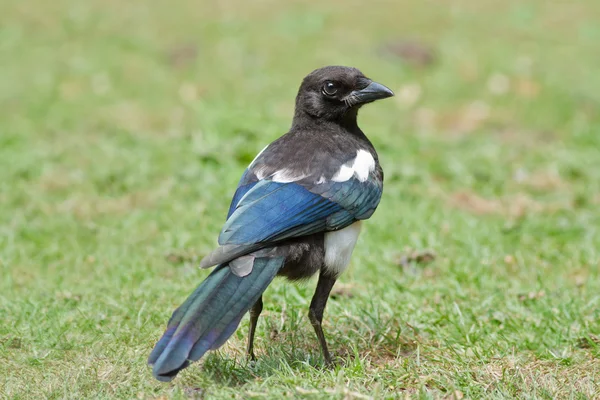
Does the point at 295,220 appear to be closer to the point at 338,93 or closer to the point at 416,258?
the point at 338,93

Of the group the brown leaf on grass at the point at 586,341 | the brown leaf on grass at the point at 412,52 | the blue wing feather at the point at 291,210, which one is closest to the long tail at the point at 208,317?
the blue wing feather at the point at 291,210

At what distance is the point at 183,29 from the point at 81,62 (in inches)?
59.0

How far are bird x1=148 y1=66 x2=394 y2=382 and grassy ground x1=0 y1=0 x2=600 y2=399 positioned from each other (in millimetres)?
284

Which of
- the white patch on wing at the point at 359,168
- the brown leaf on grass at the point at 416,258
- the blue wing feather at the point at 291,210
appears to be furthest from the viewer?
the brown leaf on grass at the point at 416,258

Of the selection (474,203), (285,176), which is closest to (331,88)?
(285,176)

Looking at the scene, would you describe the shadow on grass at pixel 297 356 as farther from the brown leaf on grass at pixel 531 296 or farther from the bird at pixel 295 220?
the brown leaf on grass at pixel 531 296

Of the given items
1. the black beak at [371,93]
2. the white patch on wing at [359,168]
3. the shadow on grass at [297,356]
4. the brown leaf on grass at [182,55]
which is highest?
the black beak at [371,93]

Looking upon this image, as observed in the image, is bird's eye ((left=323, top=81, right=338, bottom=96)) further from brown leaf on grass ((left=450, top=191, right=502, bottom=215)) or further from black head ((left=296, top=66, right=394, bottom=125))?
brown leaf on grass ((left=450, top=191, right=502, bottom=215))

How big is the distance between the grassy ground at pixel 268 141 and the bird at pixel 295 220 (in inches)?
11.2

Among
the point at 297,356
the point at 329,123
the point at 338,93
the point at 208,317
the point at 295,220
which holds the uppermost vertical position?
the point at 338,93

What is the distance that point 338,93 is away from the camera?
4.20 m

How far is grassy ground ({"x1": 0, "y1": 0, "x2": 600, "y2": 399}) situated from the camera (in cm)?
379

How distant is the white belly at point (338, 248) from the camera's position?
381cm

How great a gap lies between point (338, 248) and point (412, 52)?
6.92 meters
